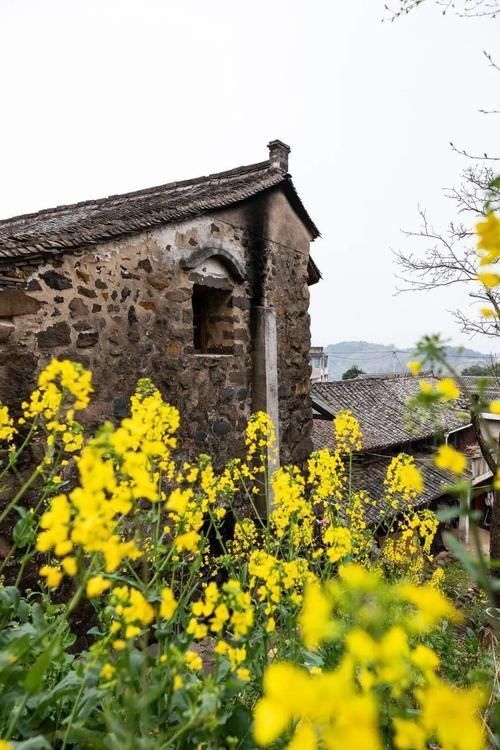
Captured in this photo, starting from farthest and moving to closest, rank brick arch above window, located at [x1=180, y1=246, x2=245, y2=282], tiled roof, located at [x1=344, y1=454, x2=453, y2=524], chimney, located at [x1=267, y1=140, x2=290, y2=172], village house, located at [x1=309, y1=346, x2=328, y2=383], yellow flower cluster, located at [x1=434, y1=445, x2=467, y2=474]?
village house, located at [x1=309, y1=346, x2=328, y2=383], tiled roof, located at [x1=344, y1=454, x2=453, y2=524], chimney, located at [x1=267, y1=140, x2=290, y2=172], brick arch above window, located at [x1=180, y1=246, x2=245, y2=282], yellow flower cluster, located at [x1=434, y1=445, x2=467, y2=474]

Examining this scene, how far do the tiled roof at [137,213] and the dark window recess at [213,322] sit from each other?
101cm

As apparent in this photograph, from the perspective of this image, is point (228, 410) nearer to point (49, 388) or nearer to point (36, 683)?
point (49, 388)

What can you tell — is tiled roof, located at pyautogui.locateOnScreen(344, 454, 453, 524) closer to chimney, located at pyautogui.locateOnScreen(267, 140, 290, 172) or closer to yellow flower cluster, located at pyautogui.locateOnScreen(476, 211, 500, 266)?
chimney, located at pyautogui.locateOnScreen(267, 140, 290, 172)

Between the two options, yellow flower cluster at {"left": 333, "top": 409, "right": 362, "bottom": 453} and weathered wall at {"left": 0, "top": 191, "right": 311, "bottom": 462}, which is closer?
yellow flower cluster at {"left": 333, "top": 409, "right": 362, "bottom": 453}

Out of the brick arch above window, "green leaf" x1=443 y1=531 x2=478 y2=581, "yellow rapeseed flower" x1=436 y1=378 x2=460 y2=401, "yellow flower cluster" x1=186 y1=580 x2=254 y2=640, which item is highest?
the brick arch above window

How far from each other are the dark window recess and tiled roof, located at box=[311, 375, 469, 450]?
887 centimetres

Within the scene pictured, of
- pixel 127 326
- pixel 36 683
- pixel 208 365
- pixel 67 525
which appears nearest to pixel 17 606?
pixel 36 683

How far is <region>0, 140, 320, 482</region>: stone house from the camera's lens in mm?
3623

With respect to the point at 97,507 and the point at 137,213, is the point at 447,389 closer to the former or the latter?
the point at 97,507

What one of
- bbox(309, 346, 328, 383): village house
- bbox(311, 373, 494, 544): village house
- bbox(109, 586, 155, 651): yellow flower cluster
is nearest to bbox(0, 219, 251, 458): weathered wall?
bbox(109, 586, 155, 651): yellow flower cluster

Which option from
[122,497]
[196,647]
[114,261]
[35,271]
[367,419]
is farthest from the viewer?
[367,419]

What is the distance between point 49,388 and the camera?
5.38 feet

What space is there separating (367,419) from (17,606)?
1555 cm

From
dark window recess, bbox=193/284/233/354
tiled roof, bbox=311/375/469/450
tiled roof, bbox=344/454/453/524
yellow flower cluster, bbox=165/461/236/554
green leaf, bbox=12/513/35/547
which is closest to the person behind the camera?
yellow flower cluster, bbox=165/461/236/554
